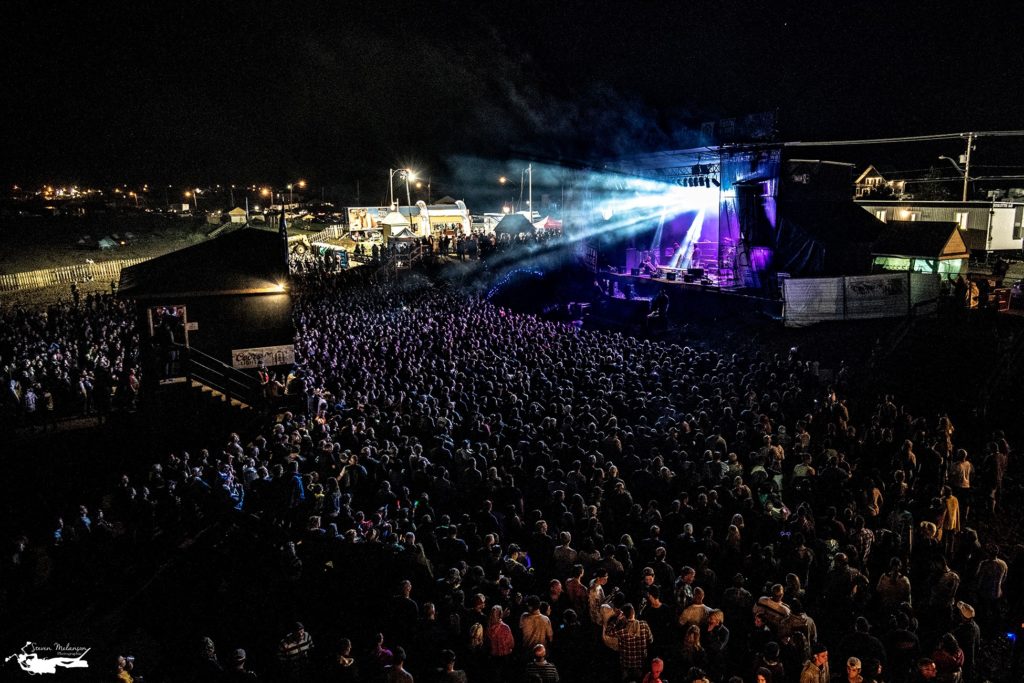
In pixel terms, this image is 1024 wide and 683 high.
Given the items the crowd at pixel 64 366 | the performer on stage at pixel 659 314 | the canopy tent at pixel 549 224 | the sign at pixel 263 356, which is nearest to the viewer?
the crowd at pixel 64 366

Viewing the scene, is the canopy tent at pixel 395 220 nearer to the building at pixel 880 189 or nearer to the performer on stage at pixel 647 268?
the performer on stage at pixel 647 268

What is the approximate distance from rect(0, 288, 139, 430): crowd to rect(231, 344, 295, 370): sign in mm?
2110

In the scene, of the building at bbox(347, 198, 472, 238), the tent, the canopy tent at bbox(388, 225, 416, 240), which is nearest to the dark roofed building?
the canopy tent at bbox(388, 225, 416, 240)

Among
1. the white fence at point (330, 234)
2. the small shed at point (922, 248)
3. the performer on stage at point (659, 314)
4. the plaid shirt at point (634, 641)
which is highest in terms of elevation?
the white fence at point (330, 234)

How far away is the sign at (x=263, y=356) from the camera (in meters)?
14.5

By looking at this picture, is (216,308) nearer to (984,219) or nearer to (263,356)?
(263,356)

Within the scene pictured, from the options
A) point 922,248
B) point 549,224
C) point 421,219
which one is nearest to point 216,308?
point 922,248

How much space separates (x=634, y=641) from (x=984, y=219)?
3016cm

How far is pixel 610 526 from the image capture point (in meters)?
7.98

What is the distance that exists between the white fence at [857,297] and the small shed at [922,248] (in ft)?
14.6

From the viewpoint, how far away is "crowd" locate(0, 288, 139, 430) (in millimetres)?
12859

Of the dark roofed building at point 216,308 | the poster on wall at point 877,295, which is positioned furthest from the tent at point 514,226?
the dark roofed building at point 216,308

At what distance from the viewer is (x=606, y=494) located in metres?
8.33

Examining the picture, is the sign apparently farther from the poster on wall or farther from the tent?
the tent
